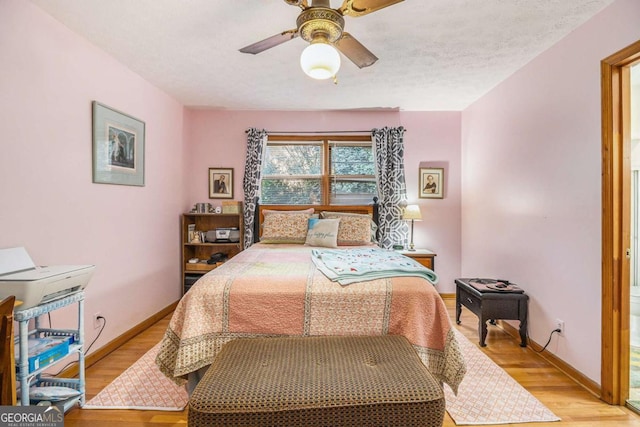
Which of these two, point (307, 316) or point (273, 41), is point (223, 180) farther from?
point (307, 316)

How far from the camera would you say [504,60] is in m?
2.74

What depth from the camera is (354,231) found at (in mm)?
3564

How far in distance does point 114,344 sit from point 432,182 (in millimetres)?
3935

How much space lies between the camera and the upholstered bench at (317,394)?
1.21 metres

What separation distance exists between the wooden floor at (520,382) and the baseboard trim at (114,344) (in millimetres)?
43

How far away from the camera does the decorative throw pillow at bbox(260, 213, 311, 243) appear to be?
3572 mm

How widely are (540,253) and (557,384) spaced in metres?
0.98

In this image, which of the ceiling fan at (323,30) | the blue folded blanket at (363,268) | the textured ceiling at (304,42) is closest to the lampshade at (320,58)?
the ceiling fan at (323,30)

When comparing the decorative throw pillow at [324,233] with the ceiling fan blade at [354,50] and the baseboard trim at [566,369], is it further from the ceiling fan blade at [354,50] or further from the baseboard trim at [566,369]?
the baseboard trim at [566,369]

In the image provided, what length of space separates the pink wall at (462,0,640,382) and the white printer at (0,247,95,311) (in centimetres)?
330

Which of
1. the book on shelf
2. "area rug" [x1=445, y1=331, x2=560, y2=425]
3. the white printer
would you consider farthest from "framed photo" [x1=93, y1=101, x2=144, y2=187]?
"area rug" [x1=445, y1=331, x2=560, y2=425]

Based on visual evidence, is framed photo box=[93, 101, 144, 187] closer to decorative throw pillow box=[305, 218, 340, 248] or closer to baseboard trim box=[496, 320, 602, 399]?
decorative throw pillow box=[305, 218, 340, 248]

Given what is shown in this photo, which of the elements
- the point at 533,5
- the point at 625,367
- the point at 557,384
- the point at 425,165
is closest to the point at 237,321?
the point at 557,384

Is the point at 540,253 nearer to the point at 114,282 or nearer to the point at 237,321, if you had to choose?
the point at 237,321
